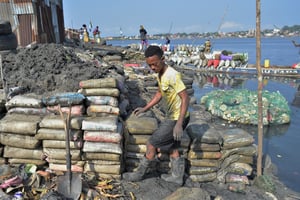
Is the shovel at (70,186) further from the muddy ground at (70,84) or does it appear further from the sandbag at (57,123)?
the sandbag at (57,123)

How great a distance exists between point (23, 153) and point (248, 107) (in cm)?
714

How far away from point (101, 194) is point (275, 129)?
6.56 meters

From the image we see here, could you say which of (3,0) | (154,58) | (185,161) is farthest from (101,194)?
(3,0)

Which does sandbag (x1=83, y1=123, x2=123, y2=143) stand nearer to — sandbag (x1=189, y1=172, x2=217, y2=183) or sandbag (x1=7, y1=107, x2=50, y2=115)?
sandbag (x1=7, y1=107, x2=50, y2=115)

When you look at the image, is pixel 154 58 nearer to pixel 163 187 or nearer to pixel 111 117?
pixel 111 117

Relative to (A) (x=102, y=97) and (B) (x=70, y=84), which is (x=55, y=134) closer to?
(A) (x=102, y=97)

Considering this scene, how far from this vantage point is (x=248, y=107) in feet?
30.1

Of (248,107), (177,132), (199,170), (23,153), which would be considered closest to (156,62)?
(177,132)

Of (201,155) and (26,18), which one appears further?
(26,18)

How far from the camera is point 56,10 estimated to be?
15.8 metres

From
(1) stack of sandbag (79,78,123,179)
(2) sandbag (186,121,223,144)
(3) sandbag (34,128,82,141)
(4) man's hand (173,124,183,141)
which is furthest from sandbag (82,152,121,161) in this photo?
(2) sandbag (186,121,223,144)

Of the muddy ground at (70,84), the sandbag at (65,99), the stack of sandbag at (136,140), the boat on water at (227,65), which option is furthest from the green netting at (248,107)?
the boat on water at (227,65)

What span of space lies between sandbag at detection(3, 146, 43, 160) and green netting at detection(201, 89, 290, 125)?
6.67 m

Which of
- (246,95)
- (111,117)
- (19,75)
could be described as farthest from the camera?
(246,95)
